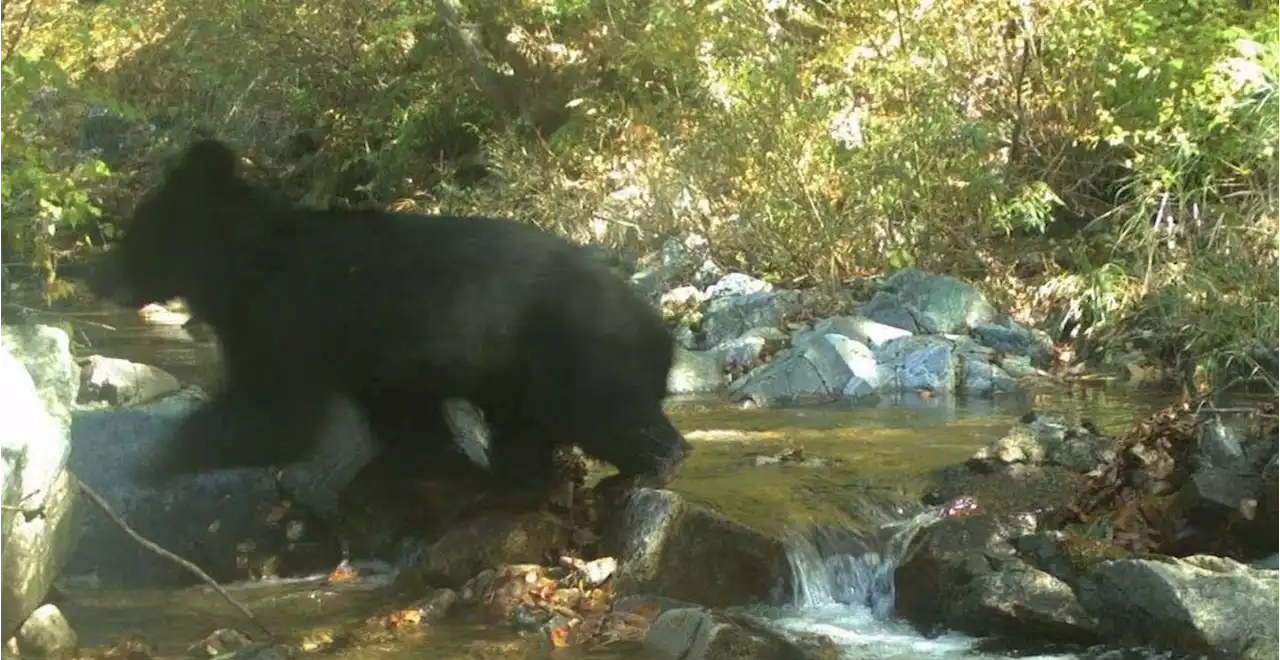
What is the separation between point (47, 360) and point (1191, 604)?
4059 millimetres

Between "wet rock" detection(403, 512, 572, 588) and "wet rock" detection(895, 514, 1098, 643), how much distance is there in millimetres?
1398

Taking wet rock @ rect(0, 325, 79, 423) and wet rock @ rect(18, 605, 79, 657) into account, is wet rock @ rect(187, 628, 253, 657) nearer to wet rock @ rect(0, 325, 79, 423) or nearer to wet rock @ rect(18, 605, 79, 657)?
wet rock @ rect(18, 605, 79, 657)

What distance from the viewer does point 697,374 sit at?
1041 centimetres

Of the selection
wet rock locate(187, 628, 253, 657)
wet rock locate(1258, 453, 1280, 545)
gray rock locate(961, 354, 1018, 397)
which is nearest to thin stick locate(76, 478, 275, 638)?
wet rock locate(187, 628, 253, 657)

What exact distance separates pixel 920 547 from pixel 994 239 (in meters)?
8.35

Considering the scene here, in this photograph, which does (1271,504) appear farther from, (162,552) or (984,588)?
(162,552)

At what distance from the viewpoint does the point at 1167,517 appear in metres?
5.49

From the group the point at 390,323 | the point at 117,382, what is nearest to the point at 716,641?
the point at 390,323

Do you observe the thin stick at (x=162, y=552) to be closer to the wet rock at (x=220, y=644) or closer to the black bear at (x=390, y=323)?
the wet rock at (x=220, y=644)

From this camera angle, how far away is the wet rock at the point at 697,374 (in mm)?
10219

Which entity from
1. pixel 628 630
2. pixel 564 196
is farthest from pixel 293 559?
pixel 564 196

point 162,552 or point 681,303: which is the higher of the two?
point 681,303

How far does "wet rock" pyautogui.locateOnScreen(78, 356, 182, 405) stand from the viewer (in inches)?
327

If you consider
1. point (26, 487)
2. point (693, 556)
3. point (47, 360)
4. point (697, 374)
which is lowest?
point (693, 556)
